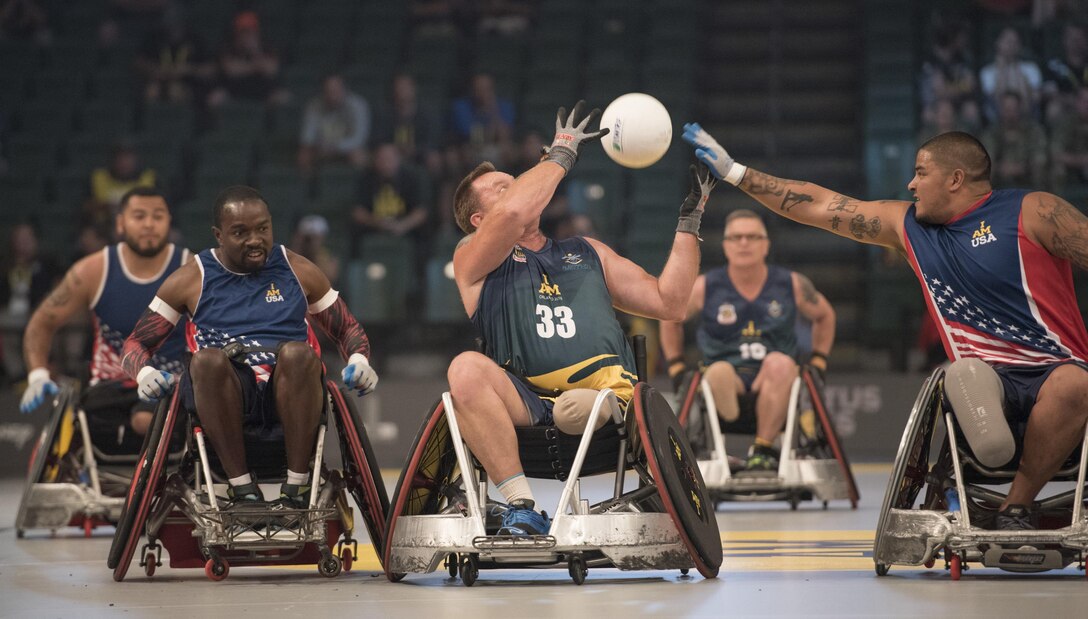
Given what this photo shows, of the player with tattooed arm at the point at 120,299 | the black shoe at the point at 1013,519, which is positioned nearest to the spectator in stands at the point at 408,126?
the player with tattooed arm at the point at 120,299

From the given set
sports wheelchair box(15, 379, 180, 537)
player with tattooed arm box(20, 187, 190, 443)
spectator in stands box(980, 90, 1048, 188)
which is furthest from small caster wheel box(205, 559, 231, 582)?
spectator in stands box(980, 90, 1048, 188)

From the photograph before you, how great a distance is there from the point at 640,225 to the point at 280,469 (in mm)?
8405

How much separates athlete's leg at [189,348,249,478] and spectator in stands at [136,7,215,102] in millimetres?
11138

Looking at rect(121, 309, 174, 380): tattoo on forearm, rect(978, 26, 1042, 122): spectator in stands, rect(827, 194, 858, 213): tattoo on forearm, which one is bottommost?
rect(121, 309, 174, 380): tattoo on forearm

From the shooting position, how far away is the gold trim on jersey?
5.61 meters

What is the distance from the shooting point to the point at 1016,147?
45.9 ft

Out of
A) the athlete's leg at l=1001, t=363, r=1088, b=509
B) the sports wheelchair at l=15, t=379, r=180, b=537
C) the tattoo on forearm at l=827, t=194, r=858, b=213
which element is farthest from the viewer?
the sports wheelchair at l=15, t=379, r=180, b=537

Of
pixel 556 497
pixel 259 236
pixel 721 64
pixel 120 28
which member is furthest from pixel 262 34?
pixel 259 236

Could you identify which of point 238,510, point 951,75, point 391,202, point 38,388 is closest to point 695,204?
point 238,510

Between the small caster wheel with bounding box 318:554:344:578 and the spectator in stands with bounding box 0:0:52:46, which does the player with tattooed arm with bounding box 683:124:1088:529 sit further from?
the spectator in stands with bounding box 0:0:52:46

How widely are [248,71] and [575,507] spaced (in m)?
11.8

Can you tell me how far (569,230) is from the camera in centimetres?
1330

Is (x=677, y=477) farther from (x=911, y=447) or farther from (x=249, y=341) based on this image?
(x=249, y=341)

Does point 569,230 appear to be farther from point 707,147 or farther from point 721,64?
point 707,147
